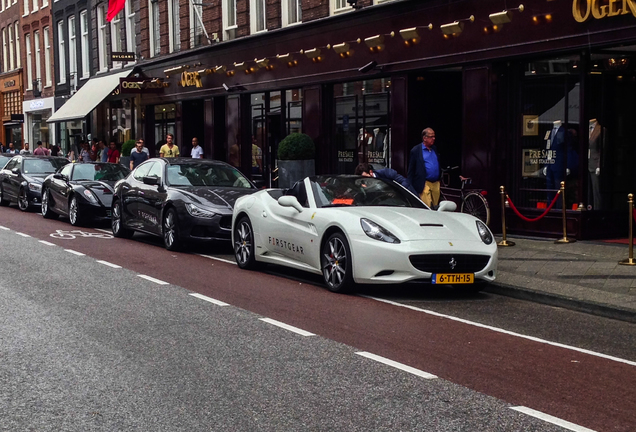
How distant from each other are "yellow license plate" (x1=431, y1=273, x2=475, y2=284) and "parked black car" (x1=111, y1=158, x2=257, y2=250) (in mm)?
5362

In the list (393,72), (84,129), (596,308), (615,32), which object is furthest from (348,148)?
(84,129)

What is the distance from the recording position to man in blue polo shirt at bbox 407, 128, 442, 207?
611 inches

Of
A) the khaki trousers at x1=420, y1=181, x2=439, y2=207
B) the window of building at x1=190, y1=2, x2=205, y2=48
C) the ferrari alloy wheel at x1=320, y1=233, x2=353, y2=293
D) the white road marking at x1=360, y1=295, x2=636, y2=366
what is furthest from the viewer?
the window of building at x1=190, y1=2, x2=205, y2=48

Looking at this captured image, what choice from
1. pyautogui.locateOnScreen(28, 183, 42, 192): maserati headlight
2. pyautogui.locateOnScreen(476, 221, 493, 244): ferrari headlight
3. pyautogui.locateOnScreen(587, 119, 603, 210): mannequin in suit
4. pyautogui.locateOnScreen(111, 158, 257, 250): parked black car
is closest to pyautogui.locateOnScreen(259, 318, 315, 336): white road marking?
pyautogui.locateOnScreen(476, 221, 493, 244): ferrari headlight

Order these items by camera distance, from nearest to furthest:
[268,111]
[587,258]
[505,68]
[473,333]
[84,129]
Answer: [473,333] < [587,258] < [505,68] < [268,111] < [84,129]

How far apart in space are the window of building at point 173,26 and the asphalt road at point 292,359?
20.9m

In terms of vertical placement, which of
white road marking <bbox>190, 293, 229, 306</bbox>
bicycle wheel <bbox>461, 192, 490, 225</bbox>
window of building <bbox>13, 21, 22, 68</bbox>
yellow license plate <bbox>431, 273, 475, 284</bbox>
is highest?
window of building <bbox>13, 21, 22, 68</bbox>

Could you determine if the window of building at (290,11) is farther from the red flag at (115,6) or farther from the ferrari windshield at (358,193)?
the ferrari windshield at (358,193)

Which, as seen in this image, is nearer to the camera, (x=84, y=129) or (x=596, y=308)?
(x=596, y=308)

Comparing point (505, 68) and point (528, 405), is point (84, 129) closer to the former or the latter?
point (505, 68)

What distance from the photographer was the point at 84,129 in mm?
42625

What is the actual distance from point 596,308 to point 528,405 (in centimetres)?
409

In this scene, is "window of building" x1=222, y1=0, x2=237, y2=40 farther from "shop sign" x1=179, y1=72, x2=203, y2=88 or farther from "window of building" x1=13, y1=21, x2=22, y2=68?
"window of building" x1=13, y1=21, x2=22, y2=68

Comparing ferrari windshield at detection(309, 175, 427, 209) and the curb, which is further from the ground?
ferrari windshield at detection(309, 175, 427, 209)
